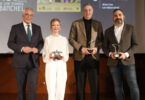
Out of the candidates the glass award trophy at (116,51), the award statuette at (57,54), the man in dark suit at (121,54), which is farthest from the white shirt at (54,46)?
the glass award trophy at (116,51)

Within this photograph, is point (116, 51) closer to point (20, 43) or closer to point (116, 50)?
point (116, 50)

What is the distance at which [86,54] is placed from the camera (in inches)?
107

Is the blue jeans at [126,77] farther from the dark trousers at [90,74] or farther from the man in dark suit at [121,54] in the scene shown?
the dark trousers at [90,74]

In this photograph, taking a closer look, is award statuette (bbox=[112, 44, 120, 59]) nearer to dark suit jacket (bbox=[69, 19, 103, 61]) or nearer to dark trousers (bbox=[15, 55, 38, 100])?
dark suit jacket (bbox=[69, 19, 103, 61])

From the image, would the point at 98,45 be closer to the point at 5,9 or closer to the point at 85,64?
the point at 85,64

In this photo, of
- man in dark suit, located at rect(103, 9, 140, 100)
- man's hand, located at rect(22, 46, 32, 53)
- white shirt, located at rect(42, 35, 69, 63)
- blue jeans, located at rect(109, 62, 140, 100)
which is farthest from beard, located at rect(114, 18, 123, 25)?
man's hand, located at rect(22, 46, 32, 53)

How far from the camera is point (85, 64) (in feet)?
8.87

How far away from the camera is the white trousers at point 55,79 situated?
266 cm

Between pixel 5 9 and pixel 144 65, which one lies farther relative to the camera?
pixel 144 65

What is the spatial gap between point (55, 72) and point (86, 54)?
0.52 m

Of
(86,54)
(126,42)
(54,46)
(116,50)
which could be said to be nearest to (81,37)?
(86,54)

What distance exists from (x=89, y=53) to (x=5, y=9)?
2231 mm

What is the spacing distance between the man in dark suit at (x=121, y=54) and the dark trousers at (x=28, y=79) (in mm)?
1092

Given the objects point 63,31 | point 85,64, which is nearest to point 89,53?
point 85,64
